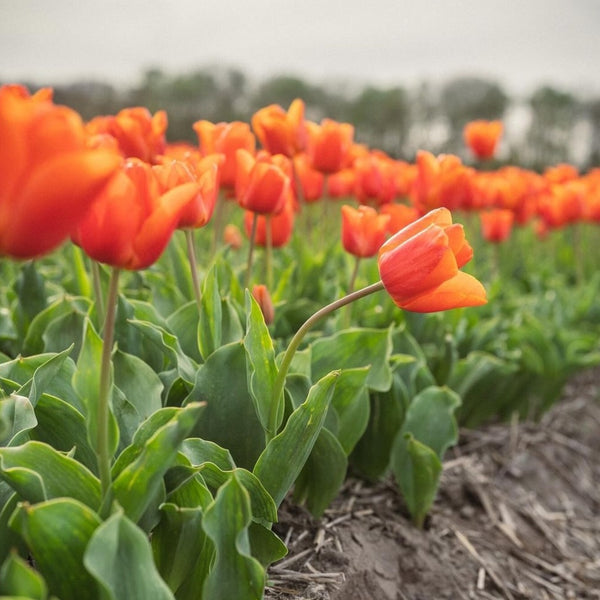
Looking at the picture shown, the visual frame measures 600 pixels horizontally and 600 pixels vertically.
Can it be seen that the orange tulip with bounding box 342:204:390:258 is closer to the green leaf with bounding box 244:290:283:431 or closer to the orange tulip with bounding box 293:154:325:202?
the green leaf with bounding box 244:290:283:431

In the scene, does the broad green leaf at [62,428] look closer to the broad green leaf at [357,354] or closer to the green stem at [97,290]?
the green stem at [97,290]

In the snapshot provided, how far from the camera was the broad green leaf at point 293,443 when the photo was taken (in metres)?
1.28

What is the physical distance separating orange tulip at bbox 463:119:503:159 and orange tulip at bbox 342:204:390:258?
Answer: 247 centimetres

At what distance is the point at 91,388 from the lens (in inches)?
43.0

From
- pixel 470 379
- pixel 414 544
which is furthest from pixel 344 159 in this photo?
pixel 414 544

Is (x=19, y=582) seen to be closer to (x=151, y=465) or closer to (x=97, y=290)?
(x=151, y=465)

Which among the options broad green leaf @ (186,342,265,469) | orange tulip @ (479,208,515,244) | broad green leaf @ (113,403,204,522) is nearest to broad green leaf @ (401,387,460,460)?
broad green leaf @ (186,342,265,469)

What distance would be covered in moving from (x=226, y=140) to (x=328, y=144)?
69cm

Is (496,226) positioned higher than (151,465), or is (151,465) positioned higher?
(151,465)

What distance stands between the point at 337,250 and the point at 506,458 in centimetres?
143

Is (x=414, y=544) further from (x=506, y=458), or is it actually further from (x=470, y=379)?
(x=506, y=458)

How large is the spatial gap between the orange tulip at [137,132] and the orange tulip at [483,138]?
2.51 meters

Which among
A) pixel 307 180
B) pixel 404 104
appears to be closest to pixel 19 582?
pixel 307 180

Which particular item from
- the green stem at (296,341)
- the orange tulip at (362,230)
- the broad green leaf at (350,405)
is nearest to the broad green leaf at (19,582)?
the green stem at (296,341)
